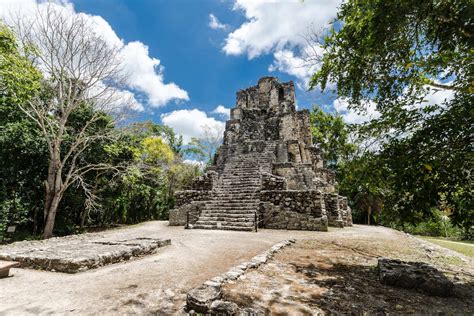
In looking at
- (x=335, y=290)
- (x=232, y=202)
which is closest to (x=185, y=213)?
(x=232, y=202)

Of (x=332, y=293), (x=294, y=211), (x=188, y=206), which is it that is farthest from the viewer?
(x=188, y=206)

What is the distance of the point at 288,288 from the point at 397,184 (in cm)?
218

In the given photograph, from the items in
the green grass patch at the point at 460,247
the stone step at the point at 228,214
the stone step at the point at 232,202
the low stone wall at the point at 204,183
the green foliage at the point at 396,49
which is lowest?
the green grass patch at the point at 460,247

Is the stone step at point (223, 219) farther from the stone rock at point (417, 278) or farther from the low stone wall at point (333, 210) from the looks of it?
the stone rock at point (417, 278)

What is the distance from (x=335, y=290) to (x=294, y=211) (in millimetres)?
6894

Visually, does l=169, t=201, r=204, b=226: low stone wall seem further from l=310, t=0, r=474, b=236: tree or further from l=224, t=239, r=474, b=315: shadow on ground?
l=310, t=0, r=474, b=236: tree

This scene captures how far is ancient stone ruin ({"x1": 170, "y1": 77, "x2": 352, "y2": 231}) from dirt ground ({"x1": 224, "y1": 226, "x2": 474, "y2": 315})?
180 inches

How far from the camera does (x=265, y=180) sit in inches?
463

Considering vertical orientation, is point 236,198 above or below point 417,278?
above

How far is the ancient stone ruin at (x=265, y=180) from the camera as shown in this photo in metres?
9.76

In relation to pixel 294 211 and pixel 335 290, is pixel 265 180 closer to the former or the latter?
pixel 294 211

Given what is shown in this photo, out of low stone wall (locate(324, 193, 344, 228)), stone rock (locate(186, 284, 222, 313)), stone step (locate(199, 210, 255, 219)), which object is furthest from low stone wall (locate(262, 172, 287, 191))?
stone rock (locate(186, 284, 222, 313))

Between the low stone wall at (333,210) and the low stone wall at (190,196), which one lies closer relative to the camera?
the low stone wall at (333,210)

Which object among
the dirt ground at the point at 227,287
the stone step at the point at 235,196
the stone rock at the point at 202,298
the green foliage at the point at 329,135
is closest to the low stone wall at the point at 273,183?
the stone step at the point at 235,196
